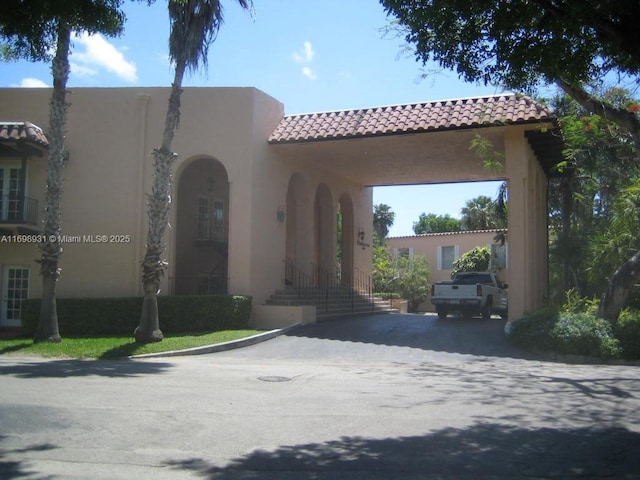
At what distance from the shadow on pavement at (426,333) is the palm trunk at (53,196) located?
649cm

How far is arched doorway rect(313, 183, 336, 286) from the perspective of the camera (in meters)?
25.5

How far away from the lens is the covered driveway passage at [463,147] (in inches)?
690

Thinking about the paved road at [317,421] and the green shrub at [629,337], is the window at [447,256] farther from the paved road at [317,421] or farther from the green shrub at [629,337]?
the paved road at [317,421]

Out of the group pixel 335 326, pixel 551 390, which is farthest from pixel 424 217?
pixel 551 390

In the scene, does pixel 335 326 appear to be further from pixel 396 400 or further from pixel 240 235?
pixel 396 400

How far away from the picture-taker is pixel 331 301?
891 inches

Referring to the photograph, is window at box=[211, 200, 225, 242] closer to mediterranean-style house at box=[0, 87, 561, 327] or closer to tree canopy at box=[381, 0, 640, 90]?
mediterranean-style house at box=[0, 87, 561, 327]

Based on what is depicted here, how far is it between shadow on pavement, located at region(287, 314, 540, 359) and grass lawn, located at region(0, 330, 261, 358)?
270cm

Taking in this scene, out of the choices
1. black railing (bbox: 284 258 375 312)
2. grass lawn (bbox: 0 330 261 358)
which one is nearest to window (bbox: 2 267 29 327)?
grass lawn (bbox: 0 330 261 358)

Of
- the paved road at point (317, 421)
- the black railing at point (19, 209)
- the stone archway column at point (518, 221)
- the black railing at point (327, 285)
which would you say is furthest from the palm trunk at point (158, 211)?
the stone archway column at point (518, 221)

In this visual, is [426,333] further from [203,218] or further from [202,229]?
[203,218]

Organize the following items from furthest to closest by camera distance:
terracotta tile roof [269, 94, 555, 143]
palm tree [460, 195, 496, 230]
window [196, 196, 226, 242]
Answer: palm tree [460, 195, 496, 230], window [196, 196, 226, 242], terracotta tile roof [269, 94, 555, 143]

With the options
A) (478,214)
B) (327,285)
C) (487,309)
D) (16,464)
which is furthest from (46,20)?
(478,214)

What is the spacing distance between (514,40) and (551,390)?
5.12m
